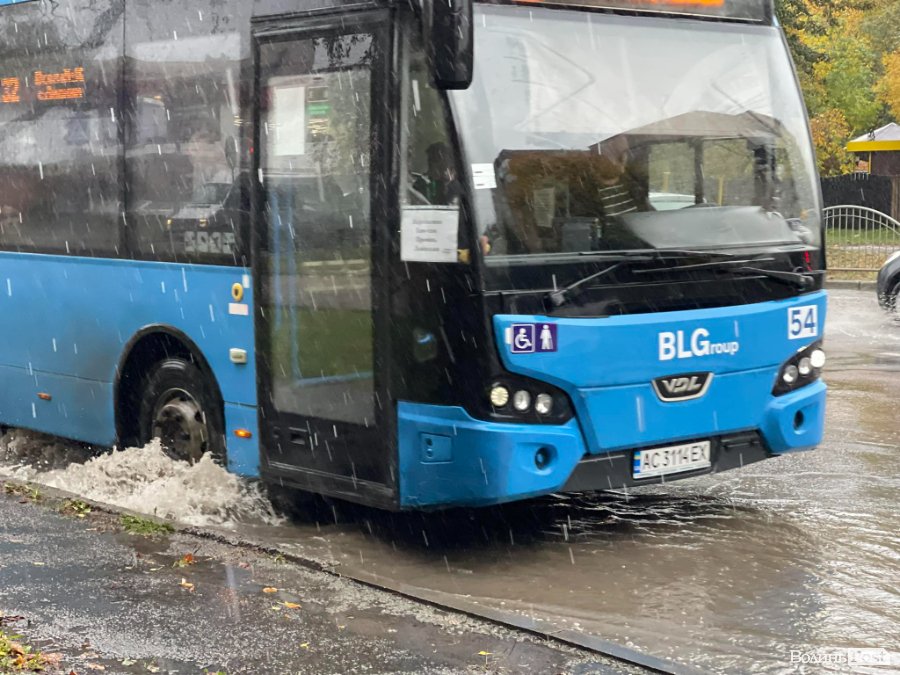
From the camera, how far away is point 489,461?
21.7 feet

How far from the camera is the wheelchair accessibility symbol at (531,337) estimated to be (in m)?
6.55

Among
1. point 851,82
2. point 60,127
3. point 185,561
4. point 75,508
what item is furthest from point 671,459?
point 851,82

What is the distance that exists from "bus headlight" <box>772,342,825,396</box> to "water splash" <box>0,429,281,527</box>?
2.97m

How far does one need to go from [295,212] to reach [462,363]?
1407 millimetres

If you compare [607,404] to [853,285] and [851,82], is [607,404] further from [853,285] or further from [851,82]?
[851,82]

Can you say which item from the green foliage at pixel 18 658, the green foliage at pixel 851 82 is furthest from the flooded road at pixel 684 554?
the green foliage at pixel 851 82

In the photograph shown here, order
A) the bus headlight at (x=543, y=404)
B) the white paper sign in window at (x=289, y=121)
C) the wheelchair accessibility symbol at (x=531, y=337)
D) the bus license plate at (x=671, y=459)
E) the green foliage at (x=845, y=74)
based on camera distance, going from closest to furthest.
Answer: the wheelchair accessibility symbol at (x=531, y=337), the bus headlight at (x=543, y=404), the bus license plate at (x=671, y=459), the white paper sign in window at (x=289, y=121), the green foliage at (x=845, y=74)

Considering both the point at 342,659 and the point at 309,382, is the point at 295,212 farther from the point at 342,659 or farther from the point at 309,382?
the point at 342,659

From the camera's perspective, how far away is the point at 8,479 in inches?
364

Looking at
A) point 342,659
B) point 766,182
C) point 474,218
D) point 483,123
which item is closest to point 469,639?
point 342,659

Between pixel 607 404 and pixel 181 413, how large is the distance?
2.89 metres

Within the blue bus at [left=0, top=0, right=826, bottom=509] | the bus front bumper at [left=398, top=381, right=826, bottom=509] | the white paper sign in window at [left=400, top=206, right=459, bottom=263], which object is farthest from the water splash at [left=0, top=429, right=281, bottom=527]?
the white paper sign in window at [left=400, top=206, right=459, bottom=263]

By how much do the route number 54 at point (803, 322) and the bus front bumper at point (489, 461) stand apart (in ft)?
2.99

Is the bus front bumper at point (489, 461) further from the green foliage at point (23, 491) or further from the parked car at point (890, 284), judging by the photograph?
the parked car at point (890, 284)
